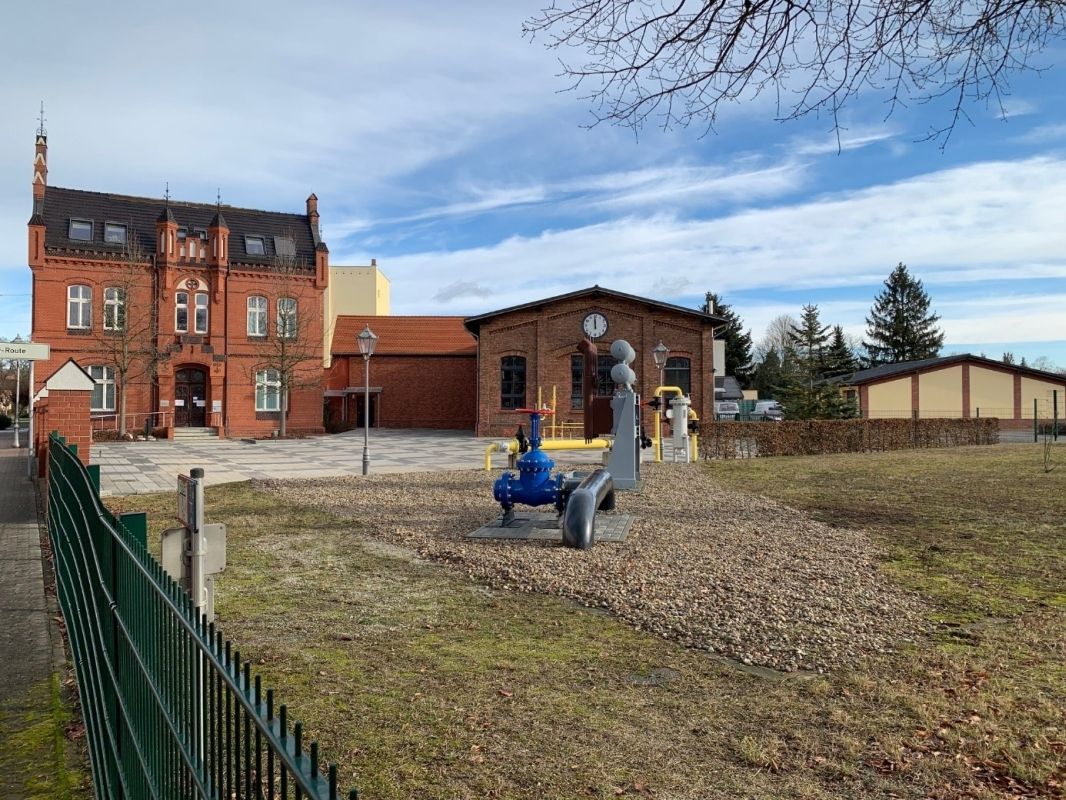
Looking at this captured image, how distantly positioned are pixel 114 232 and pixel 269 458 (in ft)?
64.5

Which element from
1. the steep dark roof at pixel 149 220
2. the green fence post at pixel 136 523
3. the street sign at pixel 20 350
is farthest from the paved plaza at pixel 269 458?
the green fence post at pixel 136 523

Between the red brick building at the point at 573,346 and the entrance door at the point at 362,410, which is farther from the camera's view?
the entrance door at the point at 362,410

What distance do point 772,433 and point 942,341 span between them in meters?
52.7

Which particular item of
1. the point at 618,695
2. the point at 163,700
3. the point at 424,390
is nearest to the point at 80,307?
the point at 424,390

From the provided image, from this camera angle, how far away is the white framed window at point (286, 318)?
37.4 m

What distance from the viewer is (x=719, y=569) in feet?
25.9

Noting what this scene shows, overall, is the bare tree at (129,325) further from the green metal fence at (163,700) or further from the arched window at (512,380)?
the green metal fence at (163,700)

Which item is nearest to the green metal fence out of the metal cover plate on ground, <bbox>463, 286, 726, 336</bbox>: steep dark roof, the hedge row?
the metal cover plate on ground

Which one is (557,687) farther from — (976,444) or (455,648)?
(976,444)

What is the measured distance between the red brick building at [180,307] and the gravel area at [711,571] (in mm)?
25184

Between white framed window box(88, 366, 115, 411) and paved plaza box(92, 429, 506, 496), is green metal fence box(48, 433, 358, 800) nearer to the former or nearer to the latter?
paved plaza box(92, 429, 506, 496)

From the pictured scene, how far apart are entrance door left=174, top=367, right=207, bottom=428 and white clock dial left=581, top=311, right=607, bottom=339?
18150mm

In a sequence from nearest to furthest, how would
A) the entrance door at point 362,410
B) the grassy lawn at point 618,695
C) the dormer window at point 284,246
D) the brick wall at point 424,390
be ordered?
1. the grassy lawn at point 618,695
2. the dormer window at point 284,246
3. the entrance door at point 362,410
4. the brick wall at point 424,390

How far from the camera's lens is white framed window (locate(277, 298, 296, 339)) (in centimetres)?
3744
